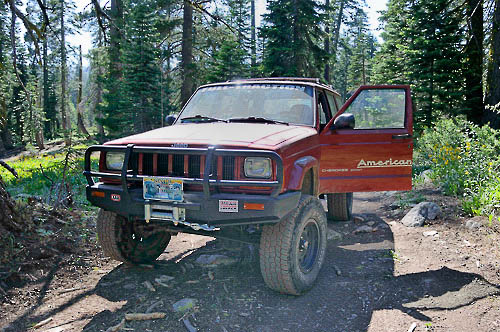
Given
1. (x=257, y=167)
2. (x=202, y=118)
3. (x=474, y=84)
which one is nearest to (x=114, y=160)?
(x=202, y=118)

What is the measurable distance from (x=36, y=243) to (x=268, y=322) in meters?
3.06

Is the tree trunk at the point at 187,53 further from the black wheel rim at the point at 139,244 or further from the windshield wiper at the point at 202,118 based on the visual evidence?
the black wheel rim at the point at 139,244

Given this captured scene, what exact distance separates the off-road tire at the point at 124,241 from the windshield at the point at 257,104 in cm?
155

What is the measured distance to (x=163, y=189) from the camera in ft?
11.6

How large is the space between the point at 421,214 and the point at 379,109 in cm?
208

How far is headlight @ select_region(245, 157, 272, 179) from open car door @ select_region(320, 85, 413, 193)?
60.4 inches

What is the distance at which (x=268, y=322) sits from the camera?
3346mm

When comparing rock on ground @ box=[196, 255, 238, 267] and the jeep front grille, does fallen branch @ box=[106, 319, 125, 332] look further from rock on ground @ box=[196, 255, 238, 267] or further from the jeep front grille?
rock on ground @ box=[196, 255, 238, 267]

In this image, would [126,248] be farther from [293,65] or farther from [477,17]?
[293,65]

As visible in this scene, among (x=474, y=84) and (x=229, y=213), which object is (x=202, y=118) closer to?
(x=229, y=213)

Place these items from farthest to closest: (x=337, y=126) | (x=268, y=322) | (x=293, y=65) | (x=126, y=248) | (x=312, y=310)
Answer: (x=293, y=65) → (x=337, y=126) → (x=126, y=248) → (x=312, y=310) → (x=268, y=322)

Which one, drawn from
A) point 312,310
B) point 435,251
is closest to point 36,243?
point 312,310

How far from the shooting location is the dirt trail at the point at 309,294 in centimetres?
333

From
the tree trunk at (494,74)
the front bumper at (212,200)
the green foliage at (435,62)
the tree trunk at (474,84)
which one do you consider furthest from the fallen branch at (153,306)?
the green foliage at (435,62)
